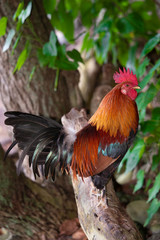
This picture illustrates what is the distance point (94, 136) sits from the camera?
1.33 meters

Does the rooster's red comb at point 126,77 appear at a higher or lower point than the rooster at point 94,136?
higher

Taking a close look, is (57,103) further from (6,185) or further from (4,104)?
(6,185)

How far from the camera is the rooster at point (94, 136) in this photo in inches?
49.7

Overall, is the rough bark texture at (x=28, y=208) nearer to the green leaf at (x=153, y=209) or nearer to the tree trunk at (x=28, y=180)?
the tree trunk at (x=28, y=180)

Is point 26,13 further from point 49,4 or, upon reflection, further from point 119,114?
point 119,114

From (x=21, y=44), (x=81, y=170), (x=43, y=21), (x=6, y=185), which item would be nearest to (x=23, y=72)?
(x=21, y=44)

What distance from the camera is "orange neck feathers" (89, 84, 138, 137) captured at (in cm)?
127

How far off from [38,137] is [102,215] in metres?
0.52

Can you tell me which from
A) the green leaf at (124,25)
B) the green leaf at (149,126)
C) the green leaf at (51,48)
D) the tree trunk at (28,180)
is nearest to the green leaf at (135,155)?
the green leaf at (149,126)

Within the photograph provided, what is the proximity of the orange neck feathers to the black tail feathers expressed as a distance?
262mm

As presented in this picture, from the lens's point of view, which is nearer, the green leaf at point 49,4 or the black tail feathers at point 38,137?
the black tail feathers at point 38,137

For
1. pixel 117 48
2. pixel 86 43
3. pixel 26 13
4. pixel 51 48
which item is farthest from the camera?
pixel 117 48

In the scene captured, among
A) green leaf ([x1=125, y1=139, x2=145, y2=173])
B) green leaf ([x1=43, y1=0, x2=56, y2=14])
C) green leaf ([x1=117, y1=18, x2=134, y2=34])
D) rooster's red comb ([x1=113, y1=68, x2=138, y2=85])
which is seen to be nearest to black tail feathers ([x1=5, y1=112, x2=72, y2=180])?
rooster's red comb ([x1=113, y1=68, x2=138, y2=85])

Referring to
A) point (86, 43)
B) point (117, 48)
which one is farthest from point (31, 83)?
point (117, 48)
